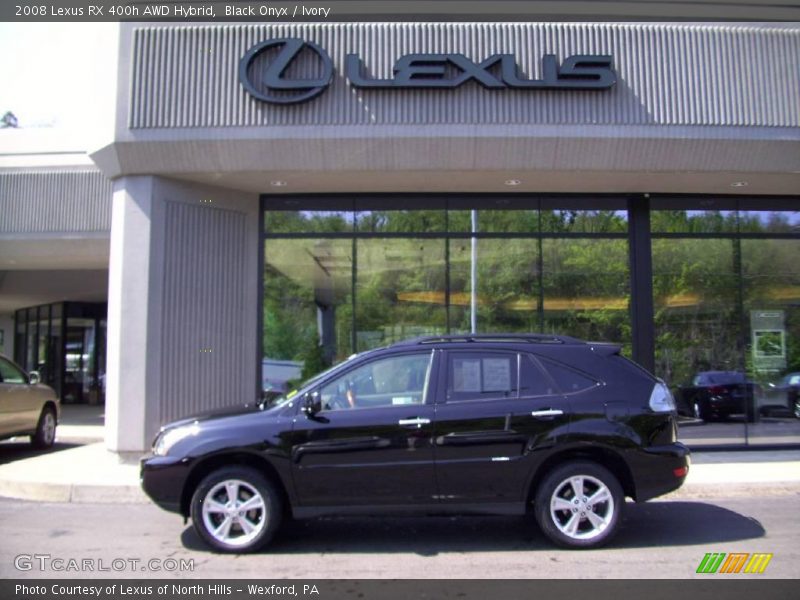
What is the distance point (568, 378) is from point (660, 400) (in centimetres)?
87

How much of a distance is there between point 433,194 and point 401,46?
256cm

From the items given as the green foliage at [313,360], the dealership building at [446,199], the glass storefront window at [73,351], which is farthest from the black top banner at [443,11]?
the glass storefront window at [73,351]

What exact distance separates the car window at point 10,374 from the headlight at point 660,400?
404 inches

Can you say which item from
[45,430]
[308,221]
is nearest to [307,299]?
[308,221]

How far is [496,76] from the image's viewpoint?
10.2 meters

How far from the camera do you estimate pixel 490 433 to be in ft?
20.1

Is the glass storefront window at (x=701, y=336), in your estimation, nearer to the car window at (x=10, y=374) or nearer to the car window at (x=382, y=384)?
the car window at (x=382, y=384)

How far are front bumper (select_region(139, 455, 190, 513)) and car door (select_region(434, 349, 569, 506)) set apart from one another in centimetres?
224

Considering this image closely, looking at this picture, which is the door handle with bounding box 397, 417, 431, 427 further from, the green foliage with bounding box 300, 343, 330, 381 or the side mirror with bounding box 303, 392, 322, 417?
the green foliage with bounding box 300, 343, 330, 381

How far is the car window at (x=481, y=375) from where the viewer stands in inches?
248

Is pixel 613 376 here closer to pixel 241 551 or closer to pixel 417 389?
pixel 417 389

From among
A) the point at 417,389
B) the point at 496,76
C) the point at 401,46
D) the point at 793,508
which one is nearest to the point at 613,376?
the point at 417,389

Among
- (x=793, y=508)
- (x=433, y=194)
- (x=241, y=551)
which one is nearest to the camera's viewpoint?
(x=241, y=551)
